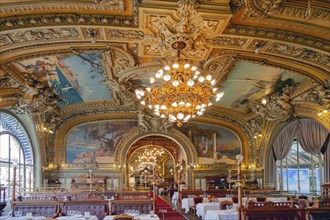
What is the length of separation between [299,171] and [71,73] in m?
12.7

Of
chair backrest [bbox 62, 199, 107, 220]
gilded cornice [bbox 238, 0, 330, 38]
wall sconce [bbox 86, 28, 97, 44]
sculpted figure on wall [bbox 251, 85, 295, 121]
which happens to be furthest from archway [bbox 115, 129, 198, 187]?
gilded cornice [bbox 238, 0, 330, 38]

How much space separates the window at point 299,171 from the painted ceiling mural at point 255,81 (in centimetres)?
418

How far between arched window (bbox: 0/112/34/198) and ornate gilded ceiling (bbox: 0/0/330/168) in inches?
41.4

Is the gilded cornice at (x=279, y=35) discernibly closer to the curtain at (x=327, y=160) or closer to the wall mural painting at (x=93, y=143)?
the curtain at (x=327, y=160)

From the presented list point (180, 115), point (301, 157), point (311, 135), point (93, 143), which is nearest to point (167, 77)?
point (180, 115)

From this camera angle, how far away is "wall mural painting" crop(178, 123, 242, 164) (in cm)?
2233

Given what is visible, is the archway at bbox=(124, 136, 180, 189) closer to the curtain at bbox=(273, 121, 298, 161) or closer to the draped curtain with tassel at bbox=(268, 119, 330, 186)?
the draped curtain with tassel at bbox=(268, 119, 330, 186)

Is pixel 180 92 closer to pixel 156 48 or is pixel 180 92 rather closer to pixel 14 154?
pixel 156 48

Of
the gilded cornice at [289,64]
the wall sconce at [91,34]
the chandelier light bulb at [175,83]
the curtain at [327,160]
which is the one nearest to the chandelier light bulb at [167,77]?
the chandelier light bulb at [175,83]

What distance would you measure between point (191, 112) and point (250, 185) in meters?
12.7

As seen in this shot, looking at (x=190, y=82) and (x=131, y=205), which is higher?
(x=190, y=82)

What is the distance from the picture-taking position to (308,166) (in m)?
18.1

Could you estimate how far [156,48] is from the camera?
33.8 feet

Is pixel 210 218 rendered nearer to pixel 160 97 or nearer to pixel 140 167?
pixel 160 97
